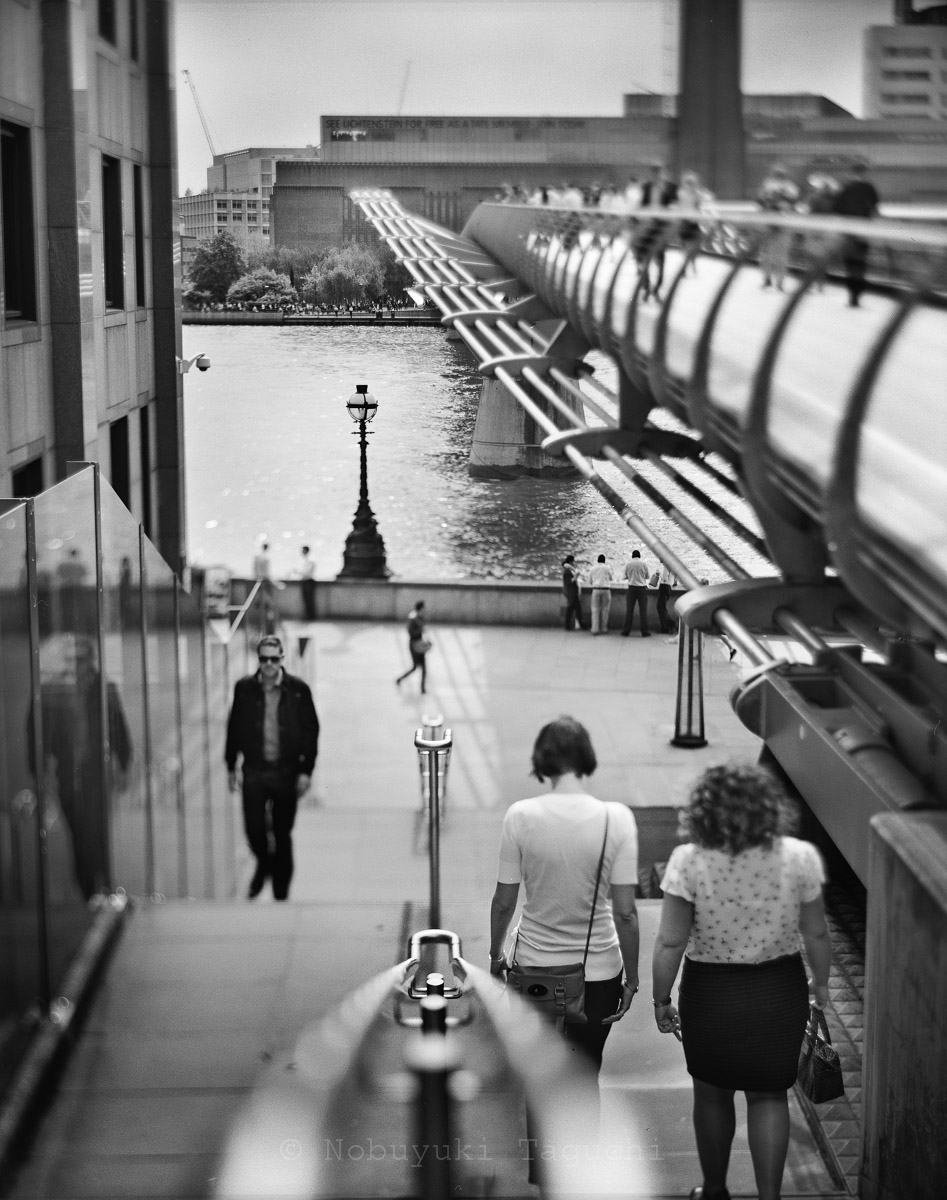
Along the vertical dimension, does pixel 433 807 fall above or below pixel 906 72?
below

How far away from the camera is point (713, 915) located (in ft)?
9.20

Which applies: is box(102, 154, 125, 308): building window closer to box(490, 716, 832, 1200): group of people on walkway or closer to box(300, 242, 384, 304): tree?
box(490, 716, 832, 1200): group of people on walkway

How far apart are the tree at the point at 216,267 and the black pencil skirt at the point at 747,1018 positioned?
50.9 metres

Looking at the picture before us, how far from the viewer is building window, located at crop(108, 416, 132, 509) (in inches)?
430

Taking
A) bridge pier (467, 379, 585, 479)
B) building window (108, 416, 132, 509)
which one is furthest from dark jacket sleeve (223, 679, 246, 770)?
bridge pier (467, 379, 585, 479)

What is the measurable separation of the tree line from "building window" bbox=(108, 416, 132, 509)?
39287 millimetres

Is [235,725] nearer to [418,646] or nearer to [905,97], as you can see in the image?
[905,97]

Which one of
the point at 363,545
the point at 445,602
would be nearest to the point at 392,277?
the point at 363,545

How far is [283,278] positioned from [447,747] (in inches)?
1988

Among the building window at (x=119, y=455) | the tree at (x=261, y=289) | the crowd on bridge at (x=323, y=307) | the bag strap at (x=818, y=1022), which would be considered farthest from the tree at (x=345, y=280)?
the bag strap at (x=818, y=1022)

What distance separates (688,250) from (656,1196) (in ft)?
11.8

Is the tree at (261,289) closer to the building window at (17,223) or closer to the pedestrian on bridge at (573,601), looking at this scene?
the pedestrian on bridge at (573,601)

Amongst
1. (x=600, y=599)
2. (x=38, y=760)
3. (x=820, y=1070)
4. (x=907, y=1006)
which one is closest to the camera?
(x=907, y=1006)

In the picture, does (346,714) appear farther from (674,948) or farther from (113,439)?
(674,948)
